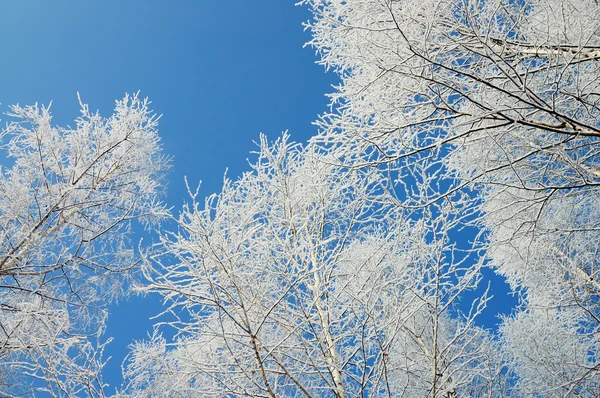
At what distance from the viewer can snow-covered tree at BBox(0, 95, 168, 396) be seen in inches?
177

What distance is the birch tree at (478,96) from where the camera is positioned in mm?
2889

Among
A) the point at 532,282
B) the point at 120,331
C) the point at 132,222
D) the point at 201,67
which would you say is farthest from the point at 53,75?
the point at 532,282

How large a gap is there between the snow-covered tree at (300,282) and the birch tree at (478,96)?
393mm

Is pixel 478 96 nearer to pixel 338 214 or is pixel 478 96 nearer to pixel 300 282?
pixel 338 214

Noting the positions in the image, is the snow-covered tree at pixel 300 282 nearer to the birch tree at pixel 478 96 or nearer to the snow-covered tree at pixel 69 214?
the birch tree at pixel 478 96

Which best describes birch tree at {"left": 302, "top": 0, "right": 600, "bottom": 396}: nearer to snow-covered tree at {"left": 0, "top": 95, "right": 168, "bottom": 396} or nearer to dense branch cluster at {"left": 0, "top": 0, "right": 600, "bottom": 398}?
dense branch cluster at {"left": 0, "top": 0, "right": 600, "bottom": 398}

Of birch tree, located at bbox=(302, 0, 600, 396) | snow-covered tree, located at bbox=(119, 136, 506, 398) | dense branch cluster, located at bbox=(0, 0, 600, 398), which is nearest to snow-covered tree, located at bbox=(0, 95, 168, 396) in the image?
dense branch cluster, located at bbox=(0, 0, 600, 398)

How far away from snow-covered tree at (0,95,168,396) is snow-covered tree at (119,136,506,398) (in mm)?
1280

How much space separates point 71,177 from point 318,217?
2878 mm

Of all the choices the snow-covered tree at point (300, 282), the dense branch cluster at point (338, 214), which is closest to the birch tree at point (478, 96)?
the dense branch cluster at point (338, 214)

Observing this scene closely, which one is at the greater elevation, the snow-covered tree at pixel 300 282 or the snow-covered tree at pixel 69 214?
the snow-covered tree at pixel 69 214

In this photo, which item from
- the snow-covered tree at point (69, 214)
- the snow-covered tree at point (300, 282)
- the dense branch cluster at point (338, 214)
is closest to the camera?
the snow-covered tree at point (300, 282)

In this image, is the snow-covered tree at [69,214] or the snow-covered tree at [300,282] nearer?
the snow-covered tree at [300,282]

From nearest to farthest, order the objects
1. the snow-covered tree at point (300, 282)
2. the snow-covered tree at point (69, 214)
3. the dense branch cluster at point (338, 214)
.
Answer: the snow-covered tree at point (300, 282), the dense branch cluster at point (338, 214), the snow-covered tree at point (69, 214)
